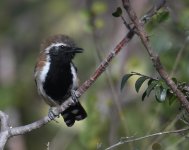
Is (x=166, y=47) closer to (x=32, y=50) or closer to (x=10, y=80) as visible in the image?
(x=10, y=80)

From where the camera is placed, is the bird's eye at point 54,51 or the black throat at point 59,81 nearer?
the black throat at point 59,81

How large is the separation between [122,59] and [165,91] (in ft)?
11.8

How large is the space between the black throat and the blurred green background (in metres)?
0.32

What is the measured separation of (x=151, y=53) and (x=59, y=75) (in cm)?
218

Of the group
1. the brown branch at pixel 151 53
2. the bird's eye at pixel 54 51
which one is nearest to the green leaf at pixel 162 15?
the brown branch at pixel 151 53

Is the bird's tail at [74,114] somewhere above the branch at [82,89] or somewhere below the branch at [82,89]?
above

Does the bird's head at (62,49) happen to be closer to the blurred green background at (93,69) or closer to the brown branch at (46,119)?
the blurred green background at (93,69)

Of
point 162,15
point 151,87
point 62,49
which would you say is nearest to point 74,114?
point 62,49

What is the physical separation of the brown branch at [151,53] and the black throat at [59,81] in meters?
2.11

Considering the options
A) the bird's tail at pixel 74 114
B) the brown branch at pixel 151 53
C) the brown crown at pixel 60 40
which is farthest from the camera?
the brown crown at pixel 60 40

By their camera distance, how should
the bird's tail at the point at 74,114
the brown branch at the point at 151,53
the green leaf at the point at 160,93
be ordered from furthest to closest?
1. the bird's tail at the point at 74,114
2. the green leaf at the point at 160,93
3. the brown branch at the point at 151,53

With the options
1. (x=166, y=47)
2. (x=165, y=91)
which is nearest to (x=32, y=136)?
(x=166, y=47)

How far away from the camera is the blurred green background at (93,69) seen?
616cm

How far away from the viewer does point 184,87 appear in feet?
13.1
